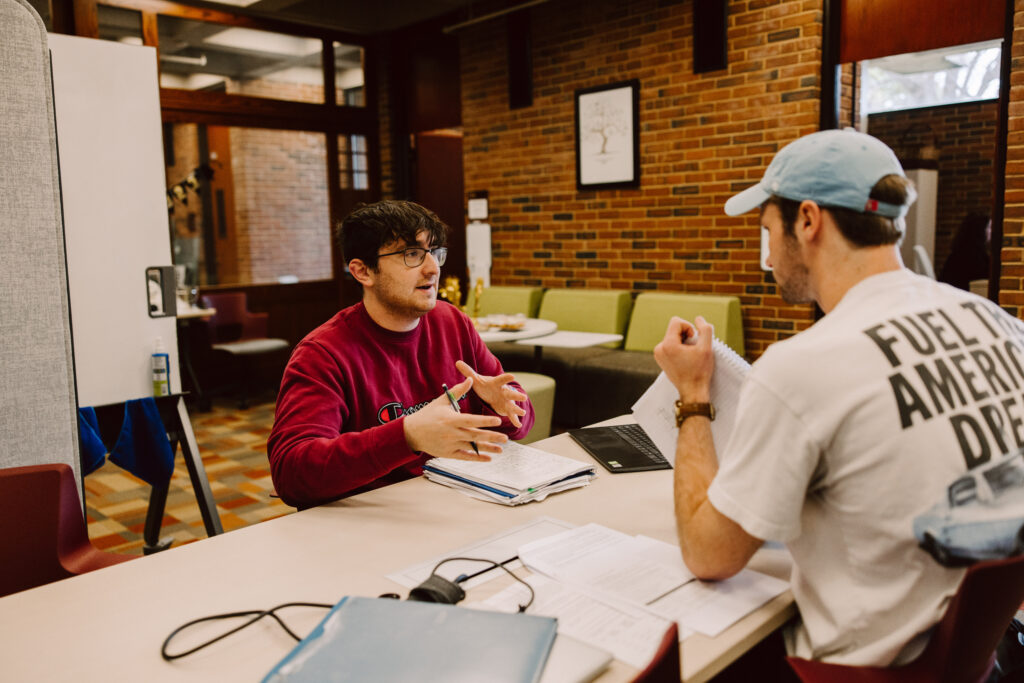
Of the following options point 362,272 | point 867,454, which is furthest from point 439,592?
point 362,272

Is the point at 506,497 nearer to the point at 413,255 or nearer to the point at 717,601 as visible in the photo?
the point at 717,601

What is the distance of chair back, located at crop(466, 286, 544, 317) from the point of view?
6020 mm

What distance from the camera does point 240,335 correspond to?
662cm

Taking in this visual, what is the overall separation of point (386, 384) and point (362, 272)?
12.3 inches

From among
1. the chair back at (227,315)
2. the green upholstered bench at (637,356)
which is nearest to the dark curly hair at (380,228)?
the green upholstered bench at (637,356)

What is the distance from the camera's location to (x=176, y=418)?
9.47ft

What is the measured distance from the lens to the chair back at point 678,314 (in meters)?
4.77

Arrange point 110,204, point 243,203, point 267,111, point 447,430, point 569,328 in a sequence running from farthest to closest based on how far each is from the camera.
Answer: point 243,203, point 267,111, point 569,328, point 110,204, point 447,430

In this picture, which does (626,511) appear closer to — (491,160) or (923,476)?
(923,476)

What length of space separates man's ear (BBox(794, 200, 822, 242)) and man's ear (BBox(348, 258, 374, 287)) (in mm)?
1125

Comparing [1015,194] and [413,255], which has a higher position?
[1015,194]

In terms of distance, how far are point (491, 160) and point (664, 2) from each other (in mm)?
2046

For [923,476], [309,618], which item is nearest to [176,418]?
[309,618]

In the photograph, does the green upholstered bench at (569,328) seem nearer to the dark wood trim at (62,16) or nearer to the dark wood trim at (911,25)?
the dark wood trim at (911,25)
